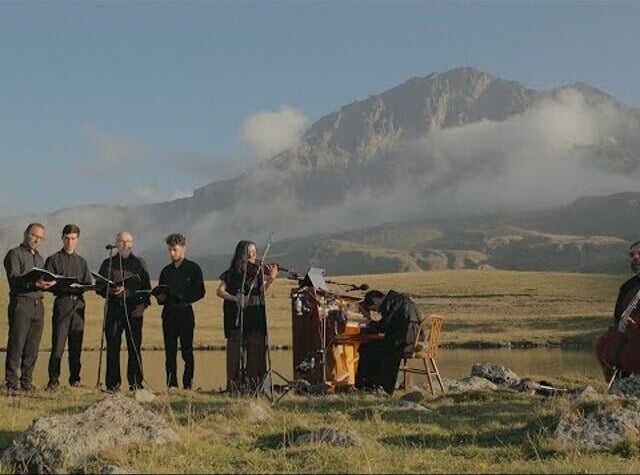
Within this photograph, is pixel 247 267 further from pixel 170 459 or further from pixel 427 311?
pixel 427 311

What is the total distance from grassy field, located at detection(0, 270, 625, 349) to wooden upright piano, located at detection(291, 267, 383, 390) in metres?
29.5

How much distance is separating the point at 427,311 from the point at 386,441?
225 feet

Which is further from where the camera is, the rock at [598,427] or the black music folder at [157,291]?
the black music folder at [157,291]

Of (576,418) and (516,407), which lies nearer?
(576,418)

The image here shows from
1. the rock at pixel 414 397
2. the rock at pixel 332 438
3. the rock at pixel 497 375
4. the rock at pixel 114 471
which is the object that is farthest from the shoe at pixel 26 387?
the rock at pixel 497 375

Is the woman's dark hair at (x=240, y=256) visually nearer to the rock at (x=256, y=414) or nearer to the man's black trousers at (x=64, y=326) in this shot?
the man's black trousers at (x=64, y=326)

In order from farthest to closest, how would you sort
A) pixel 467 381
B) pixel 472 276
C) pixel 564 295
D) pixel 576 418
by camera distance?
pixel 472 276
pixel 564 295
pixel 467 381
pixel 576 418

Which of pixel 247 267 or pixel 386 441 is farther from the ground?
pixel 247 267

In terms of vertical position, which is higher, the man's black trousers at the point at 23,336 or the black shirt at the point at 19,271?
the black shirt at the point at 19,271

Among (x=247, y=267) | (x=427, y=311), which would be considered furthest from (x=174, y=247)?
(x=427, y=311)

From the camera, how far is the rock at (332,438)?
7812 mm

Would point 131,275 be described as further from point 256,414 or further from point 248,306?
point 256,414

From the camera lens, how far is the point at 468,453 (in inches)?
310

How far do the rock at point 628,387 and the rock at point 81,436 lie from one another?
626cm
